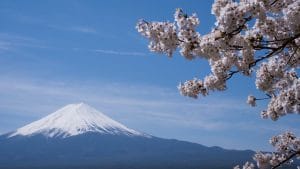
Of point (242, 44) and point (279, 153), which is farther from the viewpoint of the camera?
point (279, 153)

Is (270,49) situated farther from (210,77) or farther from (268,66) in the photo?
(210,77)

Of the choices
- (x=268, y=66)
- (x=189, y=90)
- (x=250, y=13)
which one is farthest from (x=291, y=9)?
(x=189, y=90)

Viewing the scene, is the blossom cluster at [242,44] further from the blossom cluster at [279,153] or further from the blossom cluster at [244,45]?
Result: the blossom cluster at [279,153]

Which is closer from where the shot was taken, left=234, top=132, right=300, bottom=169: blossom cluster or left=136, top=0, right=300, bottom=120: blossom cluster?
left=136, top=0, right=300, bottom=120: blossom cluster

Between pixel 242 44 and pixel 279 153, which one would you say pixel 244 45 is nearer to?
pixel 242 44

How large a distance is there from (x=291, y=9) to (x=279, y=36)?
3.89 feet

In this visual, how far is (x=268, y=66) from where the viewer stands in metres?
7.27

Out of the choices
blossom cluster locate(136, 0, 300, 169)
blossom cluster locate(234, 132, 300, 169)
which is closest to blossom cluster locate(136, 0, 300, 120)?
blossom cluster locate(136, 0, 300, 169)

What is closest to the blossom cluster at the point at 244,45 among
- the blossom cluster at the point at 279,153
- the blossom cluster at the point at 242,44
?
the blossom cluster at the point at 242,44

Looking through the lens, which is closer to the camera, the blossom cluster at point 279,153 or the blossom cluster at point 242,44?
the blossom cluster at point 242,44

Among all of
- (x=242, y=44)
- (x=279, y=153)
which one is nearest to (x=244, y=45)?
(x=242, y=44)

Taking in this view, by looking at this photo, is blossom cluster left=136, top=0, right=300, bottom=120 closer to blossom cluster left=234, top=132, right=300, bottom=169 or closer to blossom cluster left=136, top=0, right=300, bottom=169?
blossom cluster left=136, top=0, right=300, bottom=169

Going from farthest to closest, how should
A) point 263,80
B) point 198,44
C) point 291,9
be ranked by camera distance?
1. point 263,80
2. point 198,44
3. point 291,9

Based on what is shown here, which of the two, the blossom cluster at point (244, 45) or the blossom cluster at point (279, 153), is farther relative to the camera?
the blossom cluster at point (279, 153)
